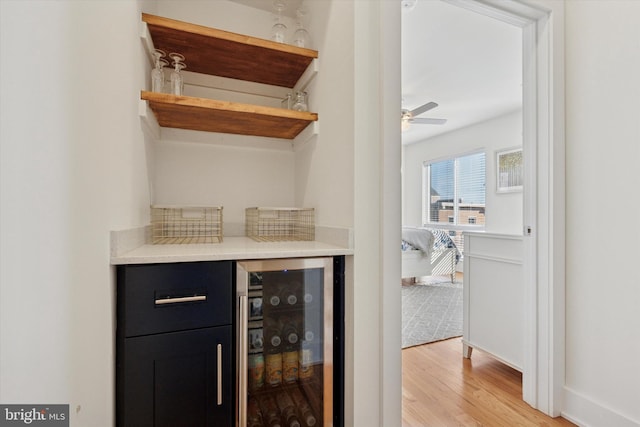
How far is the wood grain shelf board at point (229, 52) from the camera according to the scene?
4.51 feet

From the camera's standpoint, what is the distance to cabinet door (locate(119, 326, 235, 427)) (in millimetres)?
1016

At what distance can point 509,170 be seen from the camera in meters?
4.79

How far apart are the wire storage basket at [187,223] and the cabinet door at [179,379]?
59cm

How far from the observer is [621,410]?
1.37 meters

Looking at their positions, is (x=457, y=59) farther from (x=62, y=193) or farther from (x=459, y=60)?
(x=62, y=193)

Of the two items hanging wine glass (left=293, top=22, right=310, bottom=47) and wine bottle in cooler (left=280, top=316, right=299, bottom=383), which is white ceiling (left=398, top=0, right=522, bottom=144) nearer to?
hanging wine glass (left=293, top=22, right=310, bottom=47)

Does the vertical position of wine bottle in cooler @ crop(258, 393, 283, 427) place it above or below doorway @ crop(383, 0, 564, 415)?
below

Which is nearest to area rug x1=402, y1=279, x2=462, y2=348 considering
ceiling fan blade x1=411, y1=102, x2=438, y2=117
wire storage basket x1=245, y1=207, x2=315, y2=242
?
wire storage basket x1=245, y1=207, x2=315, y2=242

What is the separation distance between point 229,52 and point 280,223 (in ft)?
3.04

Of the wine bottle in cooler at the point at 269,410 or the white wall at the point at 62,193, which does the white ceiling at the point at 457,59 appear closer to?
the white wall at the point at 62,193

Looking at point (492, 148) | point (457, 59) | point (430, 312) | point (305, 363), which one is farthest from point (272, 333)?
point (492, 148)

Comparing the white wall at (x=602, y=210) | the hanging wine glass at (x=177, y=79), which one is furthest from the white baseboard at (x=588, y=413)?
the hanging wine glass at (x=177, y=79)

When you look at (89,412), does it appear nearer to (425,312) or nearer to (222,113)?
(222,113)

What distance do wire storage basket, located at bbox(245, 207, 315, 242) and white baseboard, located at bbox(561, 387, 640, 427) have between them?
1.52m
